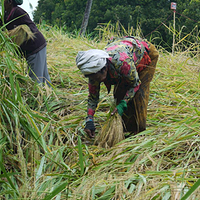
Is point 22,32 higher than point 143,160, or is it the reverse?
point 22,32

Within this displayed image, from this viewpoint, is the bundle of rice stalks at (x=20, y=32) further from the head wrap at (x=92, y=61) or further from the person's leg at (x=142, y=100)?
the person's leg at (x=142, y=100)

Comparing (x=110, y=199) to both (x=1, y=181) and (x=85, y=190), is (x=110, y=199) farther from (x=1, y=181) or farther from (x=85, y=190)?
(x=1, y=181)

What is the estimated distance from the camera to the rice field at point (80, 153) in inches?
62.9

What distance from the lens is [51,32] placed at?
6039 mm

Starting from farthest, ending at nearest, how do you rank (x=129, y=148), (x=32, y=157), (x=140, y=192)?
(x=129, y=148)
(x=32, y=157)
(x=140, y=192)

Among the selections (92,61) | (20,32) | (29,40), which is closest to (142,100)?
(92,61)

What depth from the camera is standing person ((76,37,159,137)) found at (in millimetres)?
2096

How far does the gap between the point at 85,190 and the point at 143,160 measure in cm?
48

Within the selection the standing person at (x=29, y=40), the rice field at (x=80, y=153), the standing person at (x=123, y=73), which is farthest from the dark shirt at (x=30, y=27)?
the standing person at (x=123, y=73)

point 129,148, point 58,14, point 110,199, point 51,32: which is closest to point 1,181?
point 110,199

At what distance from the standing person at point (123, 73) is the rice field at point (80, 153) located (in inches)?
8.3

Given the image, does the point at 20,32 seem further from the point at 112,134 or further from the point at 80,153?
the point at 80,153

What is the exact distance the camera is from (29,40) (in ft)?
10.0

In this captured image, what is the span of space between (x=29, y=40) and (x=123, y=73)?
4.34 ft
